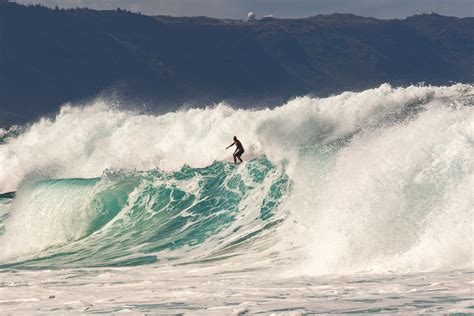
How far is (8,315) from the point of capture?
1249 centimetres

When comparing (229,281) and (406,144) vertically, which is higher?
(406,144)

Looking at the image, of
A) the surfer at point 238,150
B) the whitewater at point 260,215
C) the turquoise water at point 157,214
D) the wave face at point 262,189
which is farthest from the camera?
the surfer at point 238,150

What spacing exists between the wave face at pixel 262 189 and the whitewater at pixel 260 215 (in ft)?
0.13

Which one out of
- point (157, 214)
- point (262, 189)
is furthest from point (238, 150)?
point (157, 214)

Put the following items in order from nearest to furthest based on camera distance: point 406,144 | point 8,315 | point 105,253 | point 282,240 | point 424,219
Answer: point 8,315 < point 424,219 < point 406,144 < point 282,240 < point 105,253

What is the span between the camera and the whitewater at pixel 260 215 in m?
13.0

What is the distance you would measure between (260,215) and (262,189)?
1.51 m

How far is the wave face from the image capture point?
15.1m

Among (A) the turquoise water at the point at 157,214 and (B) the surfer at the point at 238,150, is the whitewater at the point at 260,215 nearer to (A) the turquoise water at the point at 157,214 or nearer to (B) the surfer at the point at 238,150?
(A) the turquoise water at the point at 157,214

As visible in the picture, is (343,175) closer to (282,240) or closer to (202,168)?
(282,240)

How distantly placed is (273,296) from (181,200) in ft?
39.0

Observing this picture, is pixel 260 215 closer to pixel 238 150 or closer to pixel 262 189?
pixel 262 189

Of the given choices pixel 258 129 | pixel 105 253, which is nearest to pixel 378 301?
pixel 105 253

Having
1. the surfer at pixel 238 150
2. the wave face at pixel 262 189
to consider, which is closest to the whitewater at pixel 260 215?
the wave face at pixel 262 189
